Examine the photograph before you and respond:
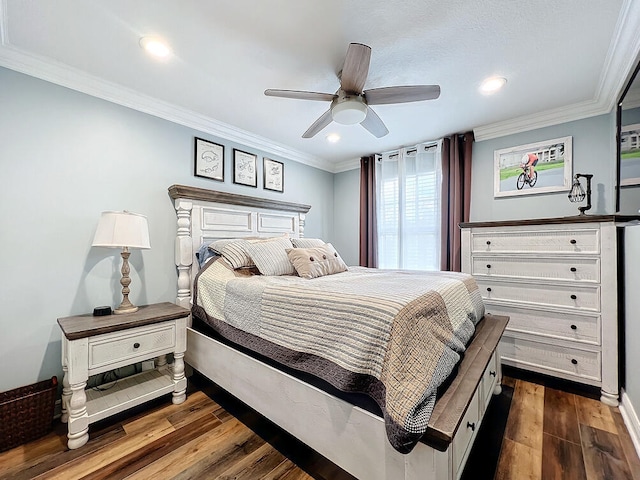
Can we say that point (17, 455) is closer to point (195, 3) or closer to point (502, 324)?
point (195, 3)

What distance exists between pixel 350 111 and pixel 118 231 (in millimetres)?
1776

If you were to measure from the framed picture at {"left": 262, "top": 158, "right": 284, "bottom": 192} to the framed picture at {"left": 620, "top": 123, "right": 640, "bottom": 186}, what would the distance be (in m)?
3.12

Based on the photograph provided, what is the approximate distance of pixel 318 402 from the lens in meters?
1.31

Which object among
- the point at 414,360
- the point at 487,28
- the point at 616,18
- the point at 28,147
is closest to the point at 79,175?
the point at 28,147

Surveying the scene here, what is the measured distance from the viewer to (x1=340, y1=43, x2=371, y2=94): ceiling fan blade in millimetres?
1437

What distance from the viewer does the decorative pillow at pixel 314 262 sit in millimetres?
2256

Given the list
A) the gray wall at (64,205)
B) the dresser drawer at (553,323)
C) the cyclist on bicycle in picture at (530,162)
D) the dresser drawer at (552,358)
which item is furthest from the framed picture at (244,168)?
the dresser drawer at (552,358)

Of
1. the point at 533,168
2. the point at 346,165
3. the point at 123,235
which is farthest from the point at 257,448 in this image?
the point at 346,165

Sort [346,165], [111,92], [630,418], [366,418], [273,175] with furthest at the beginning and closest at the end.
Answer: [346,165] < [273,175] < [111,92] < [630,418] < [366,418]

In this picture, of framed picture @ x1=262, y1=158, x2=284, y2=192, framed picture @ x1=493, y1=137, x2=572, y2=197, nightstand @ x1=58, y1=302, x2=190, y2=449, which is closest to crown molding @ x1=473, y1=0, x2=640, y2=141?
framed picture @ x1=493, y1=137, x2=572, y2=197

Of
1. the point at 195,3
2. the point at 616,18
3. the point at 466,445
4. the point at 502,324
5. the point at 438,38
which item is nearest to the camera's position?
the point at 466,445

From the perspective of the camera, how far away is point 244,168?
3.11m

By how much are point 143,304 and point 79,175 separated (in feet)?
3.59

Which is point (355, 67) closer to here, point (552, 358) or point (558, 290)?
point (558, 290)
